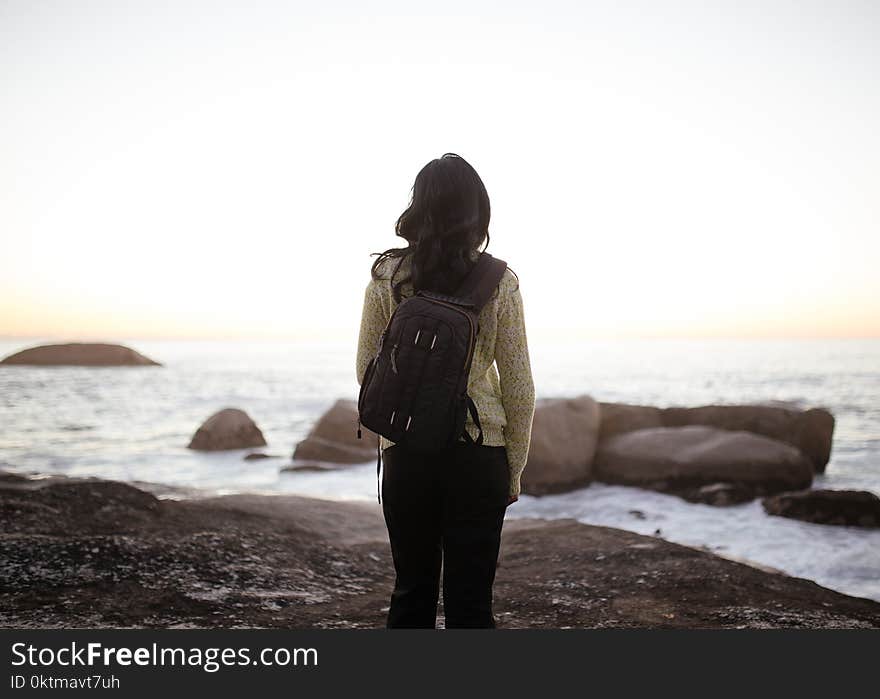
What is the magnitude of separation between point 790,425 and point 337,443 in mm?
8876

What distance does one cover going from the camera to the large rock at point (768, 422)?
1221 centimetres

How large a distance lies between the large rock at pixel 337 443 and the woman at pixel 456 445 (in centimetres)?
1044

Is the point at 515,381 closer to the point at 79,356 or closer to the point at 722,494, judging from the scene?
the point at 722,494

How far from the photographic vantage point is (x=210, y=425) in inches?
582

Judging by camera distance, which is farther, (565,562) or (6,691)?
(565,562)

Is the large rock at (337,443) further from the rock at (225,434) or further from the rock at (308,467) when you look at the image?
the rock at (225,434)

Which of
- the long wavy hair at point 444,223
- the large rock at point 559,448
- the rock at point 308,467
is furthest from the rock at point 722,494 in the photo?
the long wavy hair at point 444,223

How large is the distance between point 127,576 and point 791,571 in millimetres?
6277

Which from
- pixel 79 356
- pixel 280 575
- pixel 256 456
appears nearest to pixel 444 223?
pixel 280 575

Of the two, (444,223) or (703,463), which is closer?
(444,223)

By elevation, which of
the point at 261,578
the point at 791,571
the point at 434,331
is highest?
the point at 434,331

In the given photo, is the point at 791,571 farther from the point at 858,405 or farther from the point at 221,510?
the point at 858,405

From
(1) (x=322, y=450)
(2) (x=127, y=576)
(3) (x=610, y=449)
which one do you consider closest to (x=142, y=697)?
(2) (x=127, y=576)

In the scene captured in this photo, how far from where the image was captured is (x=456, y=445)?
7.57 ft
